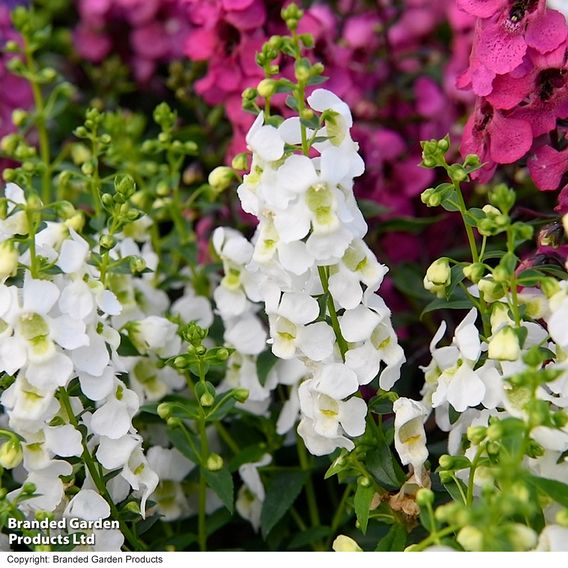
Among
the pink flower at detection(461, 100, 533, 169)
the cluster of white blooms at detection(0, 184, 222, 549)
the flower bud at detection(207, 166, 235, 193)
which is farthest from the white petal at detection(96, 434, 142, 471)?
the pink flower at detection(461, 100, 533, 169)

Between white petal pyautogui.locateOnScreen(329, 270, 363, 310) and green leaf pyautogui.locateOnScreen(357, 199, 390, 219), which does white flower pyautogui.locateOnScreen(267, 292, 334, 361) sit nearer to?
white petal pyautogui.locateOnScreen(329, 270, 363, 310)

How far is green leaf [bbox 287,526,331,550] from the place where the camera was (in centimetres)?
120

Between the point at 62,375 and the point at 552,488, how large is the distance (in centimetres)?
46

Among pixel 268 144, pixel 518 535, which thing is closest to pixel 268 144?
pixel 268 144

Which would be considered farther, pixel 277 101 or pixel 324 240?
pixel 277 101

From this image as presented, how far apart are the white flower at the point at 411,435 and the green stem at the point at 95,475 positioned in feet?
1.01

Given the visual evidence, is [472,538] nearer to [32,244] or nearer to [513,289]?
[513,289]

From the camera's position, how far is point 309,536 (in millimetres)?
1201

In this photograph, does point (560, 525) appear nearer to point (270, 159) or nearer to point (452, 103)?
point (270, 159)

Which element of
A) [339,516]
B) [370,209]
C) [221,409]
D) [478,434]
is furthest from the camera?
[370,209]

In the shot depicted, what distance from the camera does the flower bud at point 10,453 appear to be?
946mm

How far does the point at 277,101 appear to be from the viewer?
1398 millimetres

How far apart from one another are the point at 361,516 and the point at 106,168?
3.60 feet
